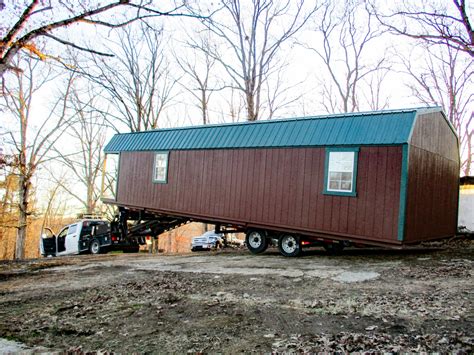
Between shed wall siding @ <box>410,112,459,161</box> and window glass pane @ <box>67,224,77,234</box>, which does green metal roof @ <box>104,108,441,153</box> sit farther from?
window glass pane @ <box>67,224,77,234</box>

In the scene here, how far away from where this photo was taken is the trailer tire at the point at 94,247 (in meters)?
16.0

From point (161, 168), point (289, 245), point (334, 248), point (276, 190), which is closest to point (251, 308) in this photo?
point (289, 245)

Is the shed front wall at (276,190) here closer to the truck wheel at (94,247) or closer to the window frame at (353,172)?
the window frame at (353,172)

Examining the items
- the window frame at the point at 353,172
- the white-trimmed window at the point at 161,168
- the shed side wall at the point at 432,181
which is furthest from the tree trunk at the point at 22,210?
the shed side wall at the point at 432,181

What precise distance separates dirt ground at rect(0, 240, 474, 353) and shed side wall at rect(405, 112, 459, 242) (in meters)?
1.31

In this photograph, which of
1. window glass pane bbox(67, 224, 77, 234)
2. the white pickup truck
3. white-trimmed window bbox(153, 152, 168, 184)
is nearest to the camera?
white-trimmed window bbox(153, 152, 168, 184)

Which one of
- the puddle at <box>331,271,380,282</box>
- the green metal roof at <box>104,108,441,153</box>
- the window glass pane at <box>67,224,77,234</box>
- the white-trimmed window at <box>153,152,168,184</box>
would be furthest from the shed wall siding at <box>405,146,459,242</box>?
the window glass pane at <box>67,224,77,234</box>

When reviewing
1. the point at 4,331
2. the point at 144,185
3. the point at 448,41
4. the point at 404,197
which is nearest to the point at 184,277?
the point at 4,331

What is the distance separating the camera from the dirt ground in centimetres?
408

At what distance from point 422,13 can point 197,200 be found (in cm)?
986

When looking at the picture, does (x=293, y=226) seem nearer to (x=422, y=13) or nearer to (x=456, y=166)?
(x=456, y=166)

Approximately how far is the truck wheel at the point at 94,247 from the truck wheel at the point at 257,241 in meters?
7.65

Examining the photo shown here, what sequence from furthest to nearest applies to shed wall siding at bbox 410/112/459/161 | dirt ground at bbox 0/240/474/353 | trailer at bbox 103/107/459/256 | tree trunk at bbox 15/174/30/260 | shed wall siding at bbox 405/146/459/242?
tree trunk at bbox 15/174/30/260 → shed wall siding at bbox 410/112/459/161 → shed wall siding at bbox 405/146/459/242 → trailer at bbox 103/107/459/256 → dirt ground at bbox 0/240/474/353

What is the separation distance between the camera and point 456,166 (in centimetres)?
1327
